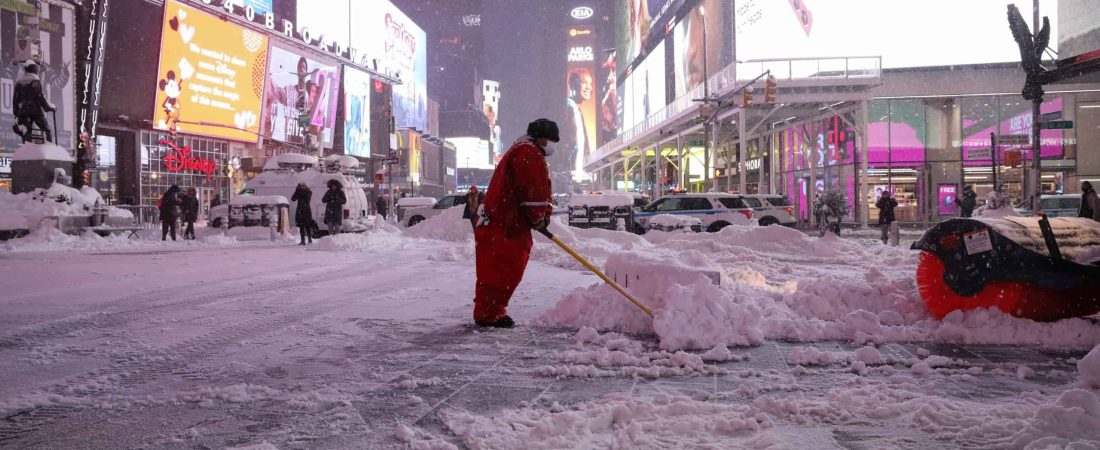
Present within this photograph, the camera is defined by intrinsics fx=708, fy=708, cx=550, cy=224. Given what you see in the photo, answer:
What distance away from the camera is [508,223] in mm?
5668

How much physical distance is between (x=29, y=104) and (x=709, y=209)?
19.0 m

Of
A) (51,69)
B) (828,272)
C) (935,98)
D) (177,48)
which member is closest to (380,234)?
(828,272)

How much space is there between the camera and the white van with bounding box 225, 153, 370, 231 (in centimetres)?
1983

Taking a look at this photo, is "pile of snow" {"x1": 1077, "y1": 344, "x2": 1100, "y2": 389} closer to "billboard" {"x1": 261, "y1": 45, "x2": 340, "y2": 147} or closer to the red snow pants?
the red snow pants

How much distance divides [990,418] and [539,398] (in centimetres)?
201

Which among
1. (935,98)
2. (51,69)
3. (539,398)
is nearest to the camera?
(539,398)

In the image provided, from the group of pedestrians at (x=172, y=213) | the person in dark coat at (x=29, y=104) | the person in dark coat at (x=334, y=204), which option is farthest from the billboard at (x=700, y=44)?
the person in dark coat at (x=29, y=104)

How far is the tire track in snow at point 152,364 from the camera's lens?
3.16 meters

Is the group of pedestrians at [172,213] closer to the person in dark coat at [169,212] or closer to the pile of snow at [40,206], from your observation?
the person in dark coat at [169,212]

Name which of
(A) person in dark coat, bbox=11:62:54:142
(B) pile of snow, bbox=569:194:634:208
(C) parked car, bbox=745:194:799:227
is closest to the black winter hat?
(B) pile of snow, bbox=569:194:634:208

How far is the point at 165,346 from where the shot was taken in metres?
4.87

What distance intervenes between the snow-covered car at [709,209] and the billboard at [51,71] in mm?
21815

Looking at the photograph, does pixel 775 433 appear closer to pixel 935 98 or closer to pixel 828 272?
pixel 828 272

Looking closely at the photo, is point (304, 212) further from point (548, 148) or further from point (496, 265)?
point (496, 265)
